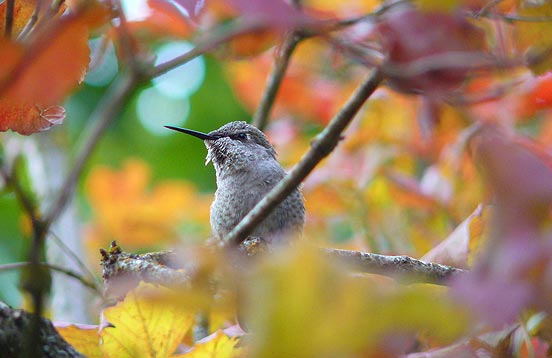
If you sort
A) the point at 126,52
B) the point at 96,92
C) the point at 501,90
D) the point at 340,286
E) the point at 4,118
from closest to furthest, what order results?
the point at 340,286 < the point at 126,52 < the point at 4,118 < the point at 501,90 < the point at 96,92

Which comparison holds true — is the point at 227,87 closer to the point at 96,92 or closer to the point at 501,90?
the point at 96,92

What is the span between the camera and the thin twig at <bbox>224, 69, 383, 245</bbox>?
146 centimetres

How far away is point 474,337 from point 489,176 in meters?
0.74

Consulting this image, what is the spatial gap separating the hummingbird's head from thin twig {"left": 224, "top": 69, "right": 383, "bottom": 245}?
2178 millimetres

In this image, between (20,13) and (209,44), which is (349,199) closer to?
(20,13)

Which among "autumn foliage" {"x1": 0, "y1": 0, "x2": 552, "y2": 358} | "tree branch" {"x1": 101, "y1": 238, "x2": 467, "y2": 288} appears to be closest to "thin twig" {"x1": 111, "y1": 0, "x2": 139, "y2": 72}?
"autumn foliage" {"x1": 0, "y1": 0, "x2": 552, "y2": 358}

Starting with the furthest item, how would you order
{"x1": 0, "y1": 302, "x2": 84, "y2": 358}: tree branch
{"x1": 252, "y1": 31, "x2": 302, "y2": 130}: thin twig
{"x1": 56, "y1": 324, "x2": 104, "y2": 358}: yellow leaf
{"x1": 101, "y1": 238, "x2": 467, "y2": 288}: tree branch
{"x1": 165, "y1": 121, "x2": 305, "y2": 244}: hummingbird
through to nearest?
1. {"x1": 165, "y1": 121, "x2": 305, "y2": 244}: hummingbird
2. {"x1": 252, "y1": 31, "x2": 302, "y2": 130}: thin twig
3. {"x1": 101, "y1": 238, "x2": 467, "y2": 288}: tree branch
4. {"x1": 56, "y1": 324, "x2": 104, "y2": 358}: yellow leaf
5. {"x1": 0, "y1": 302, "x2": 84, "y2": 358}: tree branch

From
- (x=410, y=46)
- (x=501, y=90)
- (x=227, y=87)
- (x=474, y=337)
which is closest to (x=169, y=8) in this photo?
(x=410, y=46)

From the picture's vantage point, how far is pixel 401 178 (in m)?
3.38

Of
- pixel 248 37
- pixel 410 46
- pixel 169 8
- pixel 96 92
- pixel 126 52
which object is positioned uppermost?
pixel 96 92

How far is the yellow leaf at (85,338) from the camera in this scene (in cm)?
171

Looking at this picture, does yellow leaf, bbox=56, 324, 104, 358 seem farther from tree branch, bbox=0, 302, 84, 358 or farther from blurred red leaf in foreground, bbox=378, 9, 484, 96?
blurred red leaf in foreground, bbox=378, 9, 484, 96

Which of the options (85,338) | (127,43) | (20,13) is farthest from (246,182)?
(127,43)

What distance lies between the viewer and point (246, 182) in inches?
142
